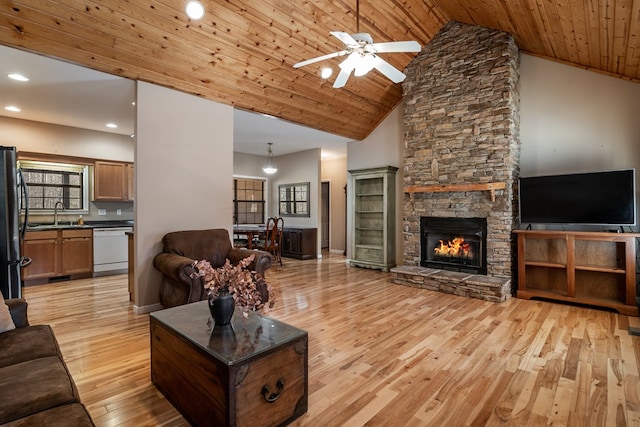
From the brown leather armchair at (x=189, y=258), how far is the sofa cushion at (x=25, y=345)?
4.43 ft

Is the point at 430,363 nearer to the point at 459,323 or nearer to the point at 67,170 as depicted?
the point at 459,323

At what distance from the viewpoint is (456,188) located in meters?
5.04

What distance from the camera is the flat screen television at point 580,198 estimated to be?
3.82m

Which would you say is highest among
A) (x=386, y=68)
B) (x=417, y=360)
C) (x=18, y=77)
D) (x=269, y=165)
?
(x=18, y=77)

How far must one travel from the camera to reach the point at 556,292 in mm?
4391

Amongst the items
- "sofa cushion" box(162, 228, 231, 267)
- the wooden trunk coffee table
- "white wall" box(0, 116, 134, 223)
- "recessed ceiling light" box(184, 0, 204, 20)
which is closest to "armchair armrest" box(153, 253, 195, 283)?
Result: "sofa cushion" box(162, 228, 231, 267)

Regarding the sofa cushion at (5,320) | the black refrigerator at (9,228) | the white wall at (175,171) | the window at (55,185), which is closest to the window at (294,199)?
the white wall at (175,171)

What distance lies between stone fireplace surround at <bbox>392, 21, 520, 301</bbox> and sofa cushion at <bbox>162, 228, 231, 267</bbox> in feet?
9.35

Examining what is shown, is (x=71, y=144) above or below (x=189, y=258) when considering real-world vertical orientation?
above

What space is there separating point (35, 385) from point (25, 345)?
554 mm

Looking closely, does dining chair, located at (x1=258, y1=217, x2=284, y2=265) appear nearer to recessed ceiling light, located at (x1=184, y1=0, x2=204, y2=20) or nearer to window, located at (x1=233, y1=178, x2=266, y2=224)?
window, located at (x1=233, y1=178, x2=266, y2=224)

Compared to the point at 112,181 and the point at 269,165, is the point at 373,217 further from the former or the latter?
the point at 112,181

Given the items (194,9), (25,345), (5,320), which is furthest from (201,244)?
(194,9)

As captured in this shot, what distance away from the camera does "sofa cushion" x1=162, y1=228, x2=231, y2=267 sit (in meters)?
3.86
